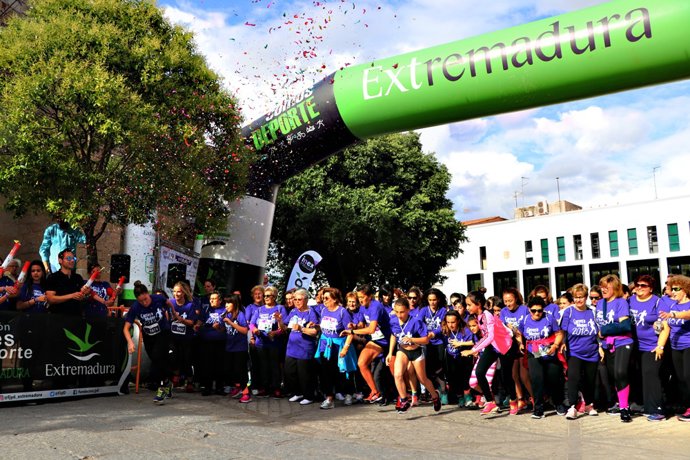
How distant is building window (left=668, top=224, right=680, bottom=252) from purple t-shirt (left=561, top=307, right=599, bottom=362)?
46.2 metres

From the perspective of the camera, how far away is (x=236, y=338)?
32.7 ft

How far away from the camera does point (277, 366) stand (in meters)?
9.85

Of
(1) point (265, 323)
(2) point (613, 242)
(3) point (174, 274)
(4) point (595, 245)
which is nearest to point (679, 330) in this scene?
(1) point (265, 323)

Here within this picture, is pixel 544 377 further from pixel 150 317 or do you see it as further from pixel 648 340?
pixel 150 317

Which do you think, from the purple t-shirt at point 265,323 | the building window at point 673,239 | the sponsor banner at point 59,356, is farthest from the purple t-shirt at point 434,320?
the building window at point 673,239

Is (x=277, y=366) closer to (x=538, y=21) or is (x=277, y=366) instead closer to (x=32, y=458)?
(x=32, y=458)

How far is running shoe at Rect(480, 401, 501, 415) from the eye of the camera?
8277 mm

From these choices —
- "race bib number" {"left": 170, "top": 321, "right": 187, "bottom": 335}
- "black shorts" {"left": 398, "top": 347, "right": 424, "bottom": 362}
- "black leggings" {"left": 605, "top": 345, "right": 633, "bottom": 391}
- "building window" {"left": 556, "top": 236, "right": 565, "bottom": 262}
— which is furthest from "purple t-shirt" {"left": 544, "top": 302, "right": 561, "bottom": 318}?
"building window" {"left": 556, "top": 236, "right": 565, "bottom": 262}

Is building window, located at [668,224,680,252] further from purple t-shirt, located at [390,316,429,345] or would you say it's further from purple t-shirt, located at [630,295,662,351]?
purple t-shirt, located at [390,316,429,345]

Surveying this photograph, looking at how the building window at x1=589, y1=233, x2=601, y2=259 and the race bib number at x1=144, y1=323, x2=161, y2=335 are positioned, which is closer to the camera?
the race bib number at x1=144, y1=323, x2=161, y2=335

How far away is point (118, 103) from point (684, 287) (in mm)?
9927

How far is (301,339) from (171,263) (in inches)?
214

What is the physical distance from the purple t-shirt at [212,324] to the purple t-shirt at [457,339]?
3477 mm

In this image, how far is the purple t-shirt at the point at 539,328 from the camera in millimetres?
8078
